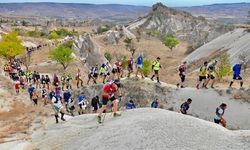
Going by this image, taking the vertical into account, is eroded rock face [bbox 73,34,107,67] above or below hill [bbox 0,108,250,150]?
below

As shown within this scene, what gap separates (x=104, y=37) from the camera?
111 m

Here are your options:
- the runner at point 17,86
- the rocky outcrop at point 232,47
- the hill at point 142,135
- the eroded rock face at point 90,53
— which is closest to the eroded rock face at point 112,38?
the eroded rock face at point 90,53

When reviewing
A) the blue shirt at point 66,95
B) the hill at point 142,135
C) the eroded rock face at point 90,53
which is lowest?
the eroded rock face at point 90,53

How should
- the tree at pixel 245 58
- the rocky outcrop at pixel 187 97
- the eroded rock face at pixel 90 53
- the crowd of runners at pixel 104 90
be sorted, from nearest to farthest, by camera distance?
the crowd of runners at pixel 104 90
the rocky outcrop at pixel 187 97
the tree at pixel 245 58
the eroded rock face at pixel 90 53

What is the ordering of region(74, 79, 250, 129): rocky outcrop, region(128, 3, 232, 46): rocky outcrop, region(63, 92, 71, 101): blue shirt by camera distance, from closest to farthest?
region(63, 92, 71, 101): blue shirt → region(74, 79, 250, 129): rocky outcrop → region(128, 3, 232, 46): rocky outcrop

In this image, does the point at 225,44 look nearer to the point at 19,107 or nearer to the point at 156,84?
the point at 156,84

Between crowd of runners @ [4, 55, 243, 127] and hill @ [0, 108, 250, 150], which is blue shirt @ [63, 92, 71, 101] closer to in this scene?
crowd of runners @ [4, 55, 243, 127]

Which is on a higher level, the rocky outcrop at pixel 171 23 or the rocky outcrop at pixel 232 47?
the rocky outcrop at pixel 232 47

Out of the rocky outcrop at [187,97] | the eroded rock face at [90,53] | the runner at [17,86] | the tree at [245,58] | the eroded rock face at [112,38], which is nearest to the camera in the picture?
the rocky outcrop at [187,97]

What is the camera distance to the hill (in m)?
14.9

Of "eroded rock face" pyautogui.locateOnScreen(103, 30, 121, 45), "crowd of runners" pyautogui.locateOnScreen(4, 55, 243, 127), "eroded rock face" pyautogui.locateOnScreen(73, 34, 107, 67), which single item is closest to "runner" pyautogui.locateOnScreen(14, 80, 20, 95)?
"crowd of runners" pyautogui.locateOnScreen(4, 55, 243, 127)

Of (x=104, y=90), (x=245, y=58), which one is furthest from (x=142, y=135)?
(x=245, y=58)

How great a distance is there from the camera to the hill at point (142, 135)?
14.9m

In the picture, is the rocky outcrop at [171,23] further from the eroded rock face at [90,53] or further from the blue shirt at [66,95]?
the blue shirt at [66,95]
